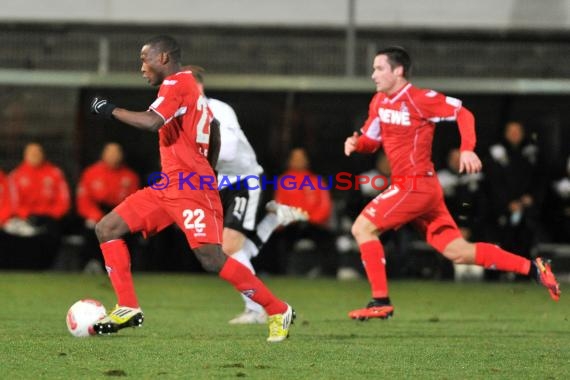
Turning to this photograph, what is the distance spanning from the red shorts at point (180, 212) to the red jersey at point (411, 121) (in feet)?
6.71

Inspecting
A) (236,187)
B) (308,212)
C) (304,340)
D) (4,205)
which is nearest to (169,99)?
(304,340)

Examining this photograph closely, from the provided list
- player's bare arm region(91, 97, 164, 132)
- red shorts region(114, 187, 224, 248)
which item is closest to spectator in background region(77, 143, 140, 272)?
red shorts region(114, 187, 224, 248)

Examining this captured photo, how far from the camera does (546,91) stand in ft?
56.9

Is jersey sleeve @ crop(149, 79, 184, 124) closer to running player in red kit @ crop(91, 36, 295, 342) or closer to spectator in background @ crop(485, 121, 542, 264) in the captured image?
running player in red kit @ crop(91, 36, 295, 342)

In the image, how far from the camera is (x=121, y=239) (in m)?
8.31

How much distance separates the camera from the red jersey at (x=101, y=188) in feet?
54.4

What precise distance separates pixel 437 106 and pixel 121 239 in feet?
8.95

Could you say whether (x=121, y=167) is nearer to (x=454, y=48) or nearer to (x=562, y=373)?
(x=454, y=48)

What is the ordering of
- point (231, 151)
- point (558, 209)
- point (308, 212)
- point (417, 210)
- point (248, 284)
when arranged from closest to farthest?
point (248, 284) → point (417, 210) → point (231, 151) → point (308, 212) → point (558, 209)

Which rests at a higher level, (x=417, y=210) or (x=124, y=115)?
(x=124, y=115)

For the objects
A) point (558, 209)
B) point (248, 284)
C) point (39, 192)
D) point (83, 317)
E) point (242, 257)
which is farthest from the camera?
point (558, 209)

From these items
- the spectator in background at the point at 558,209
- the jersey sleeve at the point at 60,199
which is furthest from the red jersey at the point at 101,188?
the spectator in background at the point at 558,209

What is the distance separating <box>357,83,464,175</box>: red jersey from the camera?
381 inches

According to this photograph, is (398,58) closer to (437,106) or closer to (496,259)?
(437,106)
